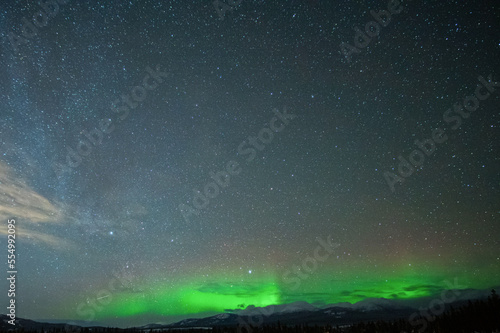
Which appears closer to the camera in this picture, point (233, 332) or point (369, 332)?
point (369, 332)

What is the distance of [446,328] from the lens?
72.2 ft

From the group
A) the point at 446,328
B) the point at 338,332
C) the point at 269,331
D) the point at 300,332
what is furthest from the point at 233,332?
the point at 446,328

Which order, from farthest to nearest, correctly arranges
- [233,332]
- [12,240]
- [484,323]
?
[233,332] < [484,323] < [12,240]

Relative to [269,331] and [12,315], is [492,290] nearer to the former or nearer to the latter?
[269,331]

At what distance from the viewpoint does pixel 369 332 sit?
25016 mm

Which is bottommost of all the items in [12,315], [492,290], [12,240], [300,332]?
[300,332]

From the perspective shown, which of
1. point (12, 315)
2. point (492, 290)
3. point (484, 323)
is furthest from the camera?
point (492, 290)

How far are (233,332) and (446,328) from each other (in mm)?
20113

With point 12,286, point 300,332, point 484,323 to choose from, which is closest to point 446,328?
point 484,323

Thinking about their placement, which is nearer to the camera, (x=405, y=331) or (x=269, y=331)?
(x=405, y=331)

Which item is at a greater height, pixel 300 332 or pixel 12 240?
pixel 12 240

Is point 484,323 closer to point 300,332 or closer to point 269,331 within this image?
point 300,332

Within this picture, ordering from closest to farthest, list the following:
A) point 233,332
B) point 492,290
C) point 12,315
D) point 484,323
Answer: point 12,315 → point 484,323 → point 492,290 → point 233,332

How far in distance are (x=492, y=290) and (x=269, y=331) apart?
67.5 feet
